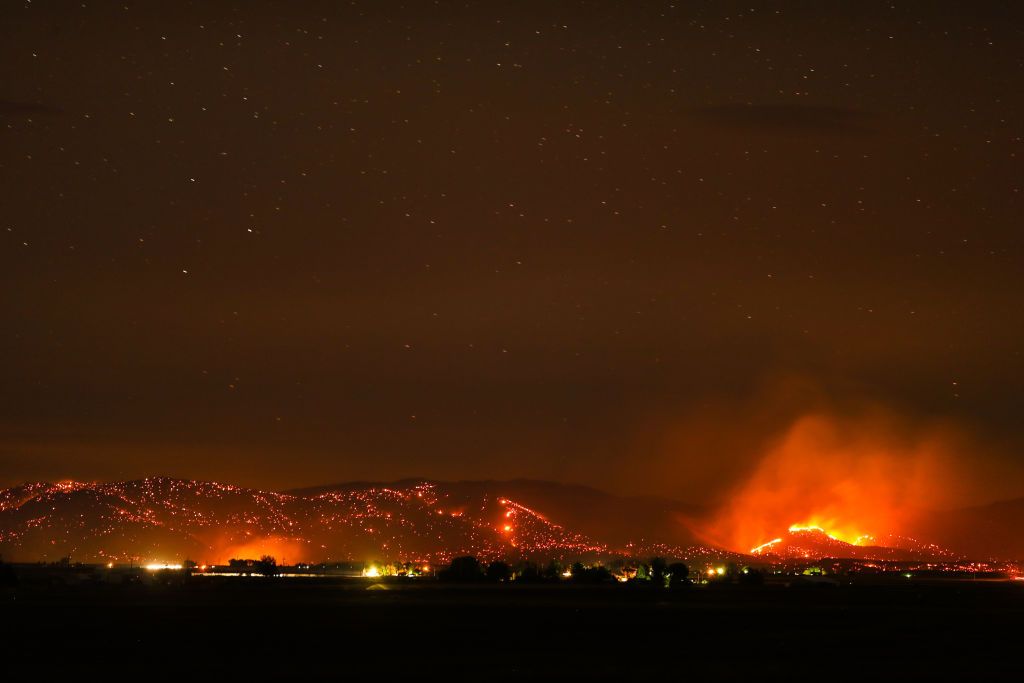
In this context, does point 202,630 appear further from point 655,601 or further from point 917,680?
point 655,601

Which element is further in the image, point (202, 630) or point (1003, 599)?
point (1003, 599)

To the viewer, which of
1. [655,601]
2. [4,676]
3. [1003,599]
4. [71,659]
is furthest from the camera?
[1003,599]

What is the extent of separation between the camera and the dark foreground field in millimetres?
48312

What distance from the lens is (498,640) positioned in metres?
62.5

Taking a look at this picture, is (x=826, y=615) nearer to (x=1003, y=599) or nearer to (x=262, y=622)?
(x=262, y=622)

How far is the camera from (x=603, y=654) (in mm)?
54688

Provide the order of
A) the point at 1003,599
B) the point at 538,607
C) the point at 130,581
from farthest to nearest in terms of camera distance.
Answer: the point at 130,581
the point at 1003,599
the point at 538,607

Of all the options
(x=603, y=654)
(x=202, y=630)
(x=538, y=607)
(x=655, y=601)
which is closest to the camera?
(x=603, y=654)

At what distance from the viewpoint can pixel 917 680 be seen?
4678cm

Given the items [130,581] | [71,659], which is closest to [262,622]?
[71,659]

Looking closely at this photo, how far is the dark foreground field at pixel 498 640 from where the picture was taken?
48.3m

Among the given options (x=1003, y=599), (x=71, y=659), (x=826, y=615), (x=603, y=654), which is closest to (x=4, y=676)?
(x=71, y=659)

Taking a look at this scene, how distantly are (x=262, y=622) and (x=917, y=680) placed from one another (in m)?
36.8

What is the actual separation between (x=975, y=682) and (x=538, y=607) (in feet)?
179
